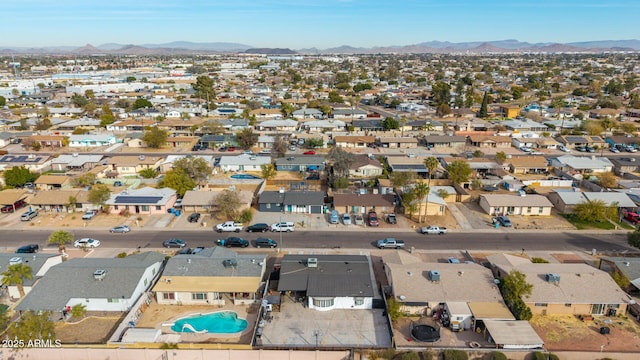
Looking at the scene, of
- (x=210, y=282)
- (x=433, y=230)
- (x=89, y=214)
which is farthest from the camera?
(x=89, y=214)

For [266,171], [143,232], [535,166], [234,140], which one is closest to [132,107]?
[234,140]

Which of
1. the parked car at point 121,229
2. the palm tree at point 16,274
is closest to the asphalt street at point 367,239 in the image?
the parked car at point 121,229

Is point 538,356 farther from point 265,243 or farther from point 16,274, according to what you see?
point 16,274

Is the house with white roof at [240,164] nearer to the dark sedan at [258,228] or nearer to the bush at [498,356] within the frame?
the dark sedan at [258,228]

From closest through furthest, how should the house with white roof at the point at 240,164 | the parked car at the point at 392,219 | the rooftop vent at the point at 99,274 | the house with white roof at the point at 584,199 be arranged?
1. the rooftop vent at the point at 99,274
2. the parked car at the point at 392,219
3. the house with white roof at the point at 584,199
4. the house with white roof at the point at 240,164

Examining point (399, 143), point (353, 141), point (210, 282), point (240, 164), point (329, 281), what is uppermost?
point (353, 141)

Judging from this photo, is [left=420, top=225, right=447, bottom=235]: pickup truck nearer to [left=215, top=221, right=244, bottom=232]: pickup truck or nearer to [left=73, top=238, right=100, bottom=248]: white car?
[left=215, top=221, right=244, bottom=232]: pickup truck

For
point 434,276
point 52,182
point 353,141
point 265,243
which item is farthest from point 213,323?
point 353,141

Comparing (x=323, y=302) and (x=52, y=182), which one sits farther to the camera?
(x=52, y=182)
